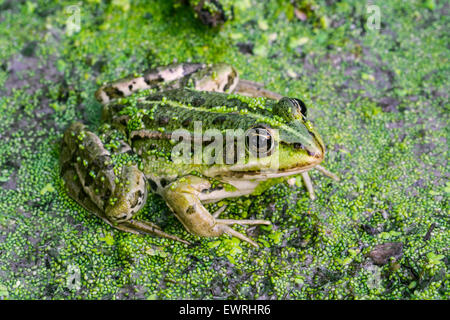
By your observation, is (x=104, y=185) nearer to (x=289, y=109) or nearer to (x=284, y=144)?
(x=284, y=144)

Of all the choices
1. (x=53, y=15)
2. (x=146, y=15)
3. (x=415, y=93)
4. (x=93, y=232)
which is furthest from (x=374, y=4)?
(x=93, y=232)

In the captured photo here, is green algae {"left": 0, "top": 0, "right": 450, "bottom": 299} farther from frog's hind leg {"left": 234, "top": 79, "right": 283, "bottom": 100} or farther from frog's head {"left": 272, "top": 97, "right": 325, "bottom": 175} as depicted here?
frog's head {"left": 272, "top": 97, "right": 325, "bottom": 175}

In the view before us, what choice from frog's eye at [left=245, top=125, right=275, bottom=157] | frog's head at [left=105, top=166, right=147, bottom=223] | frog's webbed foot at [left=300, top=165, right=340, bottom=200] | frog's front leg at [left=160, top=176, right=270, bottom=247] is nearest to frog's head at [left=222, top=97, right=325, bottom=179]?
frog's eye at [left=245, top=125, right=275, bottom=157]

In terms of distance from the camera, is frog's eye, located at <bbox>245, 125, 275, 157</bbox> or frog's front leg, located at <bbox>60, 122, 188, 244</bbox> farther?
frog's front leg, located at <bbox>60, 122, 188, 244</bbox>

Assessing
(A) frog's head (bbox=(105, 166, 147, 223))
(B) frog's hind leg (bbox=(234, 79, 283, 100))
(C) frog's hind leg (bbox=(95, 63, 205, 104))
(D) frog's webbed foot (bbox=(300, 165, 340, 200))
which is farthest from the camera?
(B) frog's hind leg (bbox=(234, 79, 283, 100))

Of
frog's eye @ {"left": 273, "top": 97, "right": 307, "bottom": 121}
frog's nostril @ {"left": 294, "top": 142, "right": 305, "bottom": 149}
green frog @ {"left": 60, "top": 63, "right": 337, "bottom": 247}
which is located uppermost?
frog's eye @ {"left": 273, "top": 97, "right": 307, "bottom": 121}

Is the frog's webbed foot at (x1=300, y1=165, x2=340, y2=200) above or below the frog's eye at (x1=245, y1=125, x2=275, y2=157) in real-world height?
below

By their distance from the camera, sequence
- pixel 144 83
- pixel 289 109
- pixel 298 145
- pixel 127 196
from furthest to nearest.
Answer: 1. pixel 144 83
2. pixel 127 196
3. pixel 289 109
4. pixel 298 145

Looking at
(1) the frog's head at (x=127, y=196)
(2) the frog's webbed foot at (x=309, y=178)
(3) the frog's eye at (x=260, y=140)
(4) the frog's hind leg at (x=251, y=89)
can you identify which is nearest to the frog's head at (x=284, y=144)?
(3) the frog's eye at (x=260, y=140)

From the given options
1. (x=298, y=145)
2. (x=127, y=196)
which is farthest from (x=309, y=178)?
(x=127, y=196)
